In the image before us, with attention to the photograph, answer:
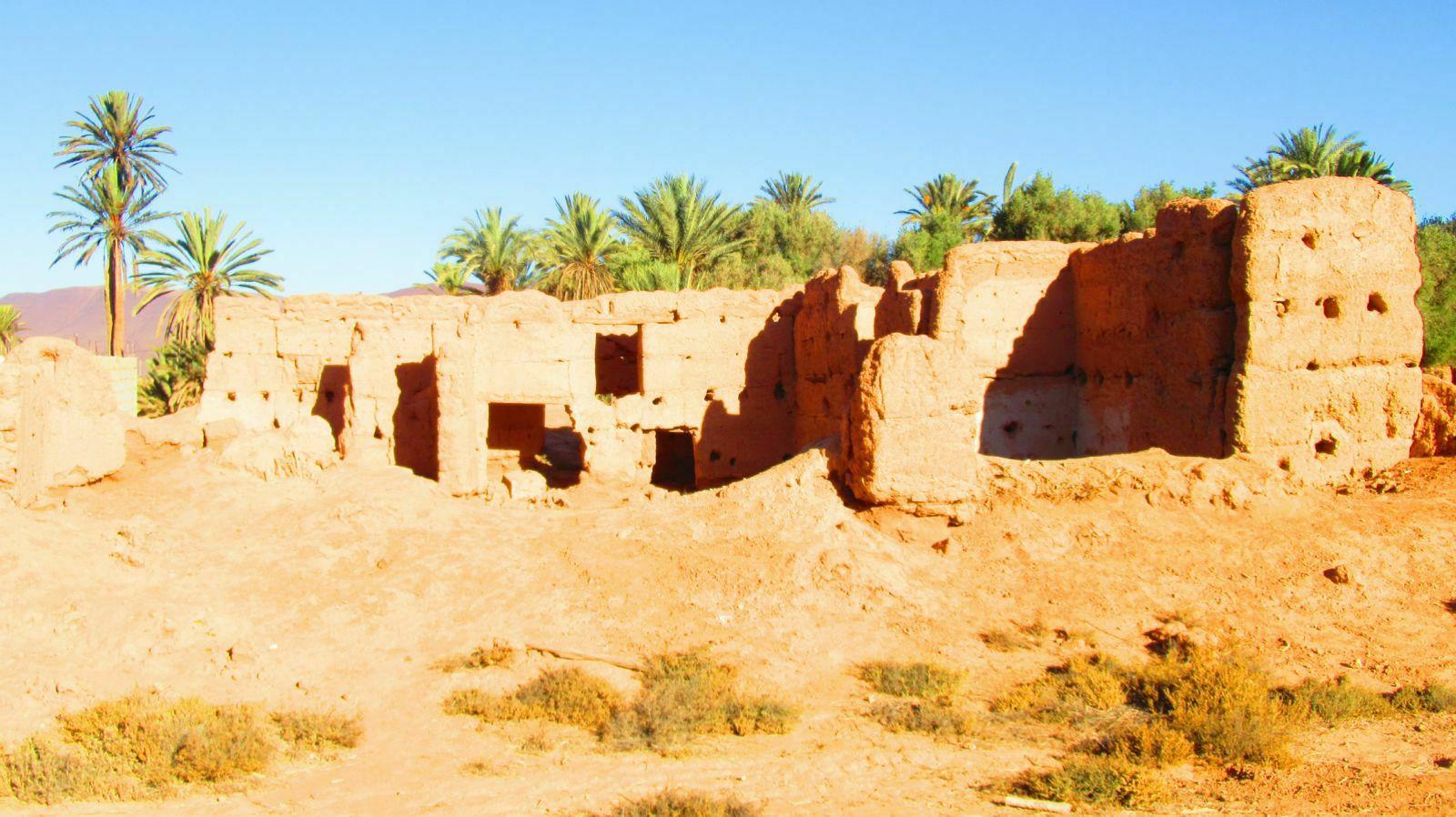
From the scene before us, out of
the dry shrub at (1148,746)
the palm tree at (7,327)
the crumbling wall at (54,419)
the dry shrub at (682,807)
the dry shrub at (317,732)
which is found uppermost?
the palm tree at (7,327)

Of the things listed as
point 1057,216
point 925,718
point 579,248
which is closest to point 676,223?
point 579,248

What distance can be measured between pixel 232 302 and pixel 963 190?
25.0 metres

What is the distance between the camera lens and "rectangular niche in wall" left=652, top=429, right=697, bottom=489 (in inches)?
837

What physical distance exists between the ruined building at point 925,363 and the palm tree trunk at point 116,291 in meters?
A: 13.4

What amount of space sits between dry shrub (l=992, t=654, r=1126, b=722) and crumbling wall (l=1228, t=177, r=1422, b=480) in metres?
4.15

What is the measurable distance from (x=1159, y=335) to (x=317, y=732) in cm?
1012

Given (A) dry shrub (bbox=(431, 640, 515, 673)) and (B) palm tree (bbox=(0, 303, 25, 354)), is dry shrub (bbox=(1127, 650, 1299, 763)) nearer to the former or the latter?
(A) dry shrub (bbox=(431, 640, 515, 673))

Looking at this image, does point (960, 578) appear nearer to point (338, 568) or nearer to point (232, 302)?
point (338, 568)

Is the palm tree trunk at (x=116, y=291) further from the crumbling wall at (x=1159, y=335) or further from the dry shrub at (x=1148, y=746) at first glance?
the dry shrub at (x=1148, y=746)

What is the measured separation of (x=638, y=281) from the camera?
98.0ft

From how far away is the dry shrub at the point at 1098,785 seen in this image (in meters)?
7.16

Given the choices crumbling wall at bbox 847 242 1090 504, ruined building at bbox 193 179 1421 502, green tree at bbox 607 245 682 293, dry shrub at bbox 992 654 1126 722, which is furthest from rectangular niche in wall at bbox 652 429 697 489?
dry shrub at bbox 992 654 1126 722

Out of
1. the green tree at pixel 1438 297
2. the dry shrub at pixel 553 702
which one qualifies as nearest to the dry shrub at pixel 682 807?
the dry shrub at pixel 553 702

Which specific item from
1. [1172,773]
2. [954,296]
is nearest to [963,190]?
[954,296]
